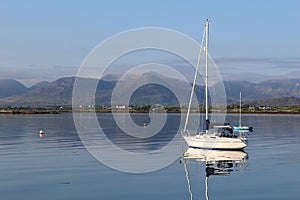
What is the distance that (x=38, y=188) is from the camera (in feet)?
93.1

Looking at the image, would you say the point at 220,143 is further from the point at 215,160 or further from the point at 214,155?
the point at 215,160

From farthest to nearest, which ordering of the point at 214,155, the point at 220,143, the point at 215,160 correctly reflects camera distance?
the point at 220,143
the point at 214,155
the point at 215,160

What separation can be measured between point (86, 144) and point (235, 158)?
64.4 feet

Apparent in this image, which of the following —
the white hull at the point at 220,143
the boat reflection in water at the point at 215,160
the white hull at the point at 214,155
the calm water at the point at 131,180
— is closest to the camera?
the calm water at the point at 131,180

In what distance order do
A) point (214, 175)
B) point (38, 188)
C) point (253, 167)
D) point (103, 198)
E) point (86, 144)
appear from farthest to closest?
1. point (86, 144)
2. point (253, 167)
3. point (214, 175)
4. point (38, 188)
5. point (103, 198)

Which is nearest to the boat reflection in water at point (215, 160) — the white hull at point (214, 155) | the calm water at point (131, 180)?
the white hull at point (214, 155)

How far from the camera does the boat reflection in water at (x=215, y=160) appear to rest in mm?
35744

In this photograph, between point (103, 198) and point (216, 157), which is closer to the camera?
point (103, 198)

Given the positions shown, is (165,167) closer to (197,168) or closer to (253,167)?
(197,168)

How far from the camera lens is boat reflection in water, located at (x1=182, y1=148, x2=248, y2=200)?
3574 cm

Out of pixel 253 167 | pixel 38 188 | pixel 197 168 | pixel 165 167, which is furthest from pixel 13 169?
pixel 253 167

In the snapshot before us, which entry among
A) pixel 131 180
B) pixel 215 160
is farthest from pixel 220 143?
pixel 131 180

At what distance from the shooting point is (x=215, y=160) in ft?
141

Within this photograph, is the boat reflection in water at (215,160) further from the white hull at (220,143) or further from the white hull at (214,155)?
the white hull at (220,143)
